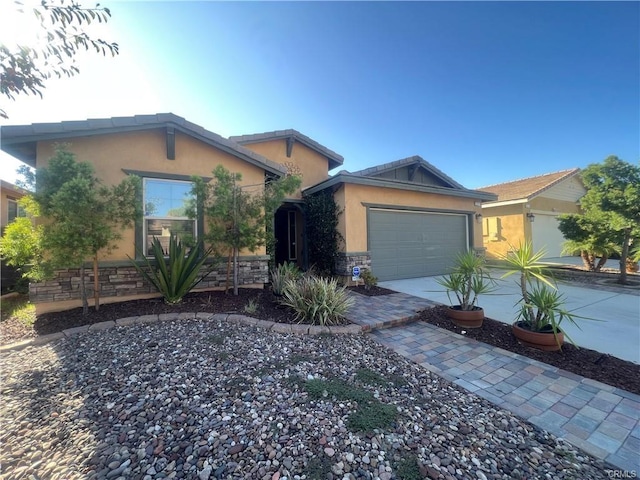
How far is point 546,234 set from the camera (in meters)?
15.6

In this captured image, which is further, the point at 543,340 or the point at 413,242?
the point at 413,242

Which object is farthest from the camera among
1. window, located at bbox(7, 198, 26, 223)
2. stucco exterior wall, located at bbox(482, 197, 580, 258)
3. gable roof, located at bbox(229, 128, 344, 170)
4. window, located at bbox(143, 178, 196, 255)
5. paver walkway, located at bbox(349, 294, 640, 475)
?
stucco exterior wall, located at bbox(482, 197, 580, 258)

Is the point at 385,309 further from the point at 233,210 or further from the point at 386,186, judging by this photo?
the point at 386,186

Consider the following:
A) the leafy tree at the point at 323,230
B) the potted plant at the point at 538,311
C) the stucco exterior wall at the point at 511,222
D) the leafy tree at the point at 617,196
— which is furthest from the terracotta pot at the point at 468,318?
the stucco exterior wall at the point at 511,222

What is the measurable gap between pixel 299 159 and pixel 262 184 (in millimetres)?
4691

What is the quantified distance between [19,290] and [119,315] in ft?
19.6

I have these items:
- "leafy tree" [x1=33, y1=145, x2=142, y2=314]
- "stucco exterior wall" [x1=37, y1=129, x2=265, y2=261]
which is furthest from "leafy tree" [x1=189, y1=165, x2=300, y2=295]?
"leafy tree" [x1=33, y1=145, x2=142, y2=314]

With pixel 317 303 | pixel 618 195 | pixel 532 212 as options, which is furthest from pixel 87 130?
pixel 532 212

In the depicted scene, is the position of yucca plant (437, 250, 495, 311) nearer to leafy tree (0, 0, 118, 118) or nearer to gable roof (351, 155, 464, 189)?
gable roof (351, 155, 464, 189)

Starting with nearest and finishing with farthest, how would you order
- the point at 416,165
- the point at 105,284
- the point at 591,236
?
the point at 105,284
the point at 591,236
the point at 416,165

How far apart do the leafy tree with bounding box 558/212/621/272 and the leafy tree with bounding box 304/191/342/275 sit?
31.0 feet

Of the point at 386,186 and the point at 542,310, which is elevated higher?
the point at 386,186

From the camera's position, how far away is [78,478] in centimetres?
173

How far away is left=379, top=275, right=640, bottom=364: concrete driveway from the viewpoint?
4.12 metres
